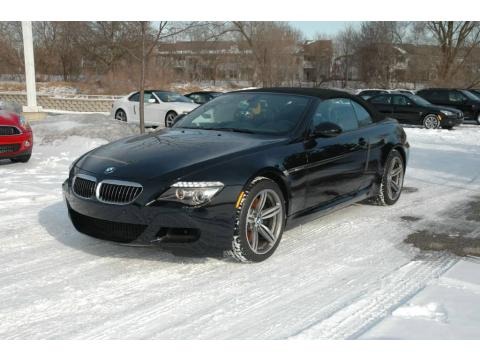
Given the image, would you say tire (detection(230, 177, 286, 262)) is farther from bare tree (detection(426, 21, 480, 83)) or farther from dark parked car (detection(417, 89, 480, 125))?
bare tree (detection(426, 21, 480, 83))

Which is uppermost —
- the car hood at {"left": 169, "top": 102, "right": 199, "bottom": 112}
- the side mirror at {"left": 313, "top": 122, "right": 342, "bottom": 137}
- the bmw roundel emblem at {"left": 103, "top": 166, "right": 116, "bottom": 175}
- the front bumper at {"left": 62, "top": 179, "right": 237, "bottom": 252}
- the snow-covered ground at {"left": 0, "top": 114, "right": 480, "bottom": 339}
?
the side mirror at {"left": 313, "top": 122, "right": 342, "bottom": 137}

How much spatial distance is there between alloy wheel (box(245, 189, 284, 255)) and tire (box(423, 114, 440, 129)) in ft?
51.1

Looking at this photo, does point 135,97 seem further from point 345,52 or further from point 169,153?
point 345,52

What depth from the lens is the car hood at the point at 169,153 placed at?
396cm

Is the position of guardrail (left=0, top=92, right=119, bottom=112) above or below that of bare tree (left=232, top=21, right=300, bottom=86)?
below

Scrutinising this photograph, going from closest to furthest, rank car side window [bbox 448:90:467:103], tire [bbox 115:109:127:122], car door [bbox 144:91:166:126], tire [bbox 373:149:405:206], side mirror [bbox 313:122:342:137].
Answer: side mirror [bbox 313:122:342:137] → tire [bbox 373:149:405:206] → car door [bbox 144:91:166:126] → tire [bbox 115:109:127:122] → car side window [bbox 448:90:467:103]

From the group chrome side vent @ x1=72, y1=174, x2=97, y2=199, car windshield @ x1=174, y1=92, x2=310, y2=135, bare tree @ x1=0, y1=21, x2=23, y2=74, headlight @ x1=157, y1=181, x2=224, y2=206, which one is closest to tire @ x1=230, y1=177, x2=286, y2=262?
headlight @ x1=157, y1=181, x2=224, y2=206

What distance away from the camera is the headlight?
3.79 meters

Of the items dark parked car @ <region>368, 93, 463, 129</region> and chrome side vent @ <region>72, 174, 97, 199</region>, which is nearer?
chrome side vent @ <region>72, 174, 97, 199</region>

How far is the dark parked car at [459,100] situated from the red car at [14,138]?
58.8 ft

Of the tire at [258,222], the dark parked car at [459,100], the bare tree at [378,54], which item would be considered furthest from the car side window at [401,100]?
the bare tree at [378,54]

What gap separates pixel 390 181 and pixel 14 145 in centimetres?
609

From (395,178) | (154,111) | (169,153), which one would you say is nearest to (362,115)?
(395,178)

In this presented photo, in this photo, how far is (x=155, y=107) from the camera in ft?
56.0
